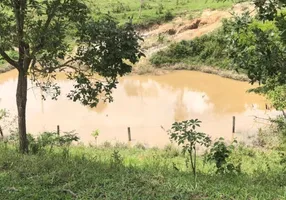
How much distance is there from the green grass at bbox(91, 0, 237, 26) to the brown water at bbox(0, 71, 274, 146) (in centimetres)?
669

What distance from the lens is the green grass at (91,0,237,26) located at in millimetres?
30141

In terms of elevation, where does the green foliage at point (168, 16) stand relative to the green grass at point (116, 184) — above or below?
above

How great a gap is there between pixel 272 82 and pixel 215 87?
1444cm

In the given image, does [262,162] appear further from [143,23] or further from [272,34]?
[143,23]

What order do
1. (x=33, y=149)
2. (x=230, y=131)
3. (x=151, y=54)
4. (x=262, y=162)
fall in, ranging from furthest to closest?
(x=151, y=54) → (x=230, y=131) → (x=262, y=162) → (x=33, y=149)

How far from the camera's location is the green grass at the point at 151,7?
3014 centimetres

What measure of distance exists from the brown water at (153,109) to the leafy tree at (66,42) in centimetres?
776

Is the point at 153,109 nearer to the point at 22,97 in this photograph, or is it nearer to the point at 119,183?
the point at 22,97

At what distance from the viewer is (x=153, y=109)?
63.8 feet

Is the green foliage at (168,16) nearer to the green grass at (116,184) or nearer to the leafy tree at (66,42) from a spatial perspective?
the leafy tree at (66,42)

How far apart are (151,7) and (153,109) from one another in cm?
1571

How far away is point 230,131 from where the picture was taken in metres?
16.1

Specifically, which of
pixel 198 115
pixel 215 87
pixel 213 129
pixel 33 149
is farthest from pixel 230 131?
pixel 33 149

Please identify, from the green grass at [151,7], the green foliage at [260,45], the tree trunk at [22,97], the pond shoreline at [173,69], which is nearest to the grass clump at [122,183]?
the green foliage at [260,45]
